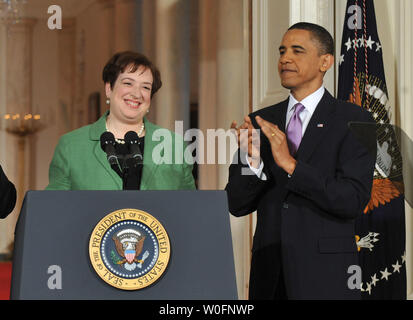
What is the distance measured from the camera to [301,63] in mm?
3391

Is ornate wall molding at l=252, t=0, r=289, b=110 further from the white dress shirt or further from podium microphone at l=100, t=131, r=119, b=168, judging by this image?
podium microphone at l=100, t=131, r=119, b=168

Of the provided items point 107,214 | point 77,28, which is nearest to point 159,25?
point 77,28

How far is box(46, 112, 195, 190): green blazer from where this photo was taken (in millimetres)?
3398

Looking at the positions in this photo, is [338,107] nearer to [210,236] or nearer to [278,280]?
[278,280]

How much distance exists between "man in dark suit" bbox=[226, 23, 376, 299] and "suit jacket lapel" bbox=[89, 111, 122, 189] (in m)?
0.58

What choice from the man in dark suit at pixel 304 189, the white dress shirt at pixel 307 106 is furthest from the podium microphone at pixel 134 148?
the white dress shirt at pixel 307 106

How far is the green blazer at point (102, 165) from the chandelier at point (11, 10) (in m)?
10.6

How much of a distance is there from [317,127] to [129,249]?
121 cm

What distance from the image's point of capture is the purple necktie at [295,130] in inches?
132

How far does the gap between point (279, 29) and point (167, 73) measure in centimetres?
576

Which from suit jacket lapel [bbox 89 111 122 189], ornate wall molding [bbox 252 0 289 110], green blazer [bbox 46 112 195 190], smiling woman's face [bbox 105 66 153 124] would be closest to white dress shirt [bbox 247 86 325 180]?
green blazer [bbox 46 112 195 190]

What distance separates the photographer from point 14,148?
1380 centimetres

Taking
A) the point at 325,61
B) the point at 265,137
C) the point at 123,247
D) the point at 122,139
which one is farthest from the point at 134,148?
the point at 325,61

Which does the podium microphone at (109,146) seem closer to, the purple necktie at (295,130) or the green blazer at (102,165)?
the green blazer at (102,165)
